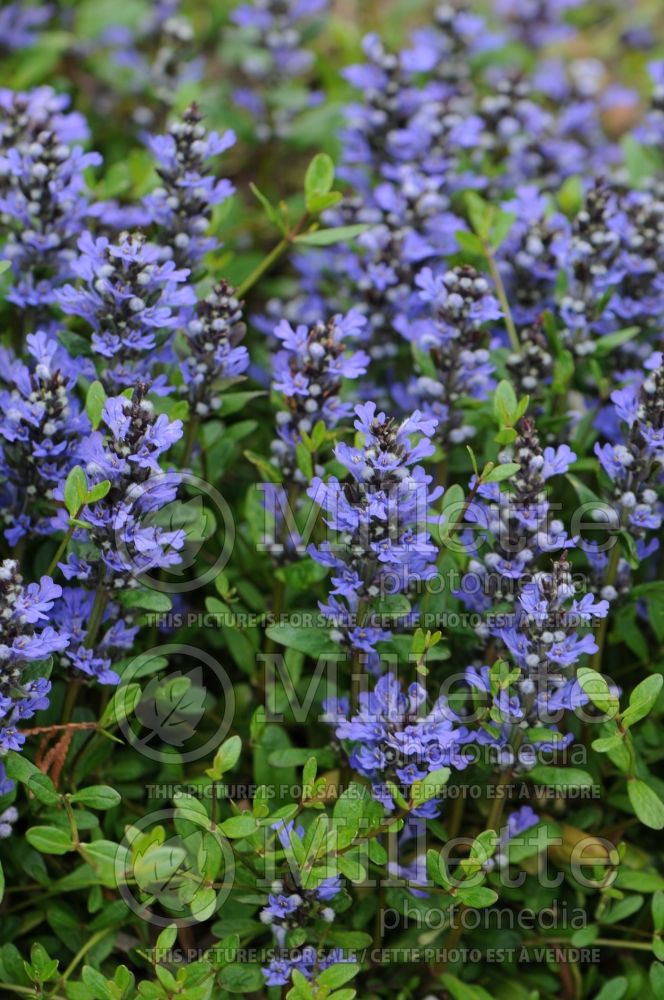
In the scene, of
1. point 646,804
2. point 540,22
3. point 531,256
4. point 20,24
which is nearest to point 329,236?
point 531,256

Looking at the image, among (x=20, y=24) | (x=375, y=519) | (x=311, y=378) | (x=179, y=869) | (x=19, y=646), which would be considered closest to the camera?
(x=19, y=646)

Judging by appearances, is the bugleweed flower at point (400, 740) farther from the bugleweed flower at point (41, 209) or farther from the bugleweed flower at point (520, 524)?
the bugleweed flower at point (41, 209)

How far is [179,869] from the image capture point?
102 inches

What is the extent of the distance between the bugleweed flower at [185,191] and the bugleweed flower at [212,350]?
0.25 metres

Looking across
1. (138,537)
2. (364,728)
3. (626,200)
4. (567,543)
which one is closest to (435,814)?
(364,728)

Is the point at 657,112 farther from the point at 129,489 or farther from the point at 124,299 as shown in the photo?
the point at 129,489

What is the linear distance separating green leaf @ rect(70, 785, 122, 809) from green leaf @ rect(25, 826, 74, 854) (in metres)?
0.10

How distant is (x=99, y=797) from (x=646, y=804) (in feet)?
4.23

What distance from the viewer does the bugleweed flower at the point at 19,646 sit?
7.70 ft

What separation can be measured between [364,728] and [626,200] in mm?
2326

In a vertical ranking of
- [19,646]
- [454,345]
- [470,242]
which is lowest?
[19,646]

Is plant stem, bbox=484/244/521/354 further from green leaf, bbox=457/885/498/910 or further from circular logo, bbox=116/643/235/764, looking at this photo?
green leaf, bbox=457/885/498/910

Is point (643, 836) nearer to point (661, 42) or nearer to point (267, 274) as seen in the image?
point (267, 274)

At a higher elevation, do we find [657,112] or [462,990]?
[657,112]
